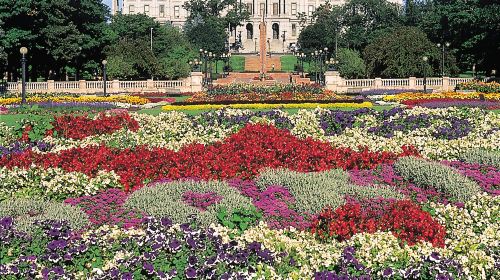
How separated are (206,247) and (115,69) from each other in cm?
5148

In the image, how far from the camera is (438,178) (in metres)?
9.27

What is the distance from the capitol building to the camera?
119688mm

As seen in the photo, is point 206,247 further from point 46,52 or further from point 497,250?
point 46,52

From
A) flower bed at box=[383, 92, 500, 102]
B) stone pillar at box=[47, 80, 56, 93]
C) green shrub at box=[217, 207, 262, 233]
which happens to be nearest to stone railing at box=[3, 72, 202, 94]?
stone pillar at box=[47, 80, 56, 93]

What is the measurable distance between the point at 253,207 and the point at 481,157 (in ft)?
16.7

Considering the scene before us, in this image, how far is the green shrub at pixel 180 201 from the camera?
7.82 m

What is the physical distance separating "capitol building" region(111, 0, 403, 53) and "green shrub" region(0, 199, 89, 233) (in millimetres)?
109326

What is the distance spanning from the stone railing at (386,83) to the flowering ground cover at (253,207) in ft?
114

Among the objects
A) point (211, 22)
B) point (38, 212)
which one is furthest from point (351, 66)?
point (38, 212)

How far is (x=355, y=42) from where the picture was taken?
261 ft

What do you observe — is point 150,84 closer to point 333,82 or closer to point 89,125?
point 333,82

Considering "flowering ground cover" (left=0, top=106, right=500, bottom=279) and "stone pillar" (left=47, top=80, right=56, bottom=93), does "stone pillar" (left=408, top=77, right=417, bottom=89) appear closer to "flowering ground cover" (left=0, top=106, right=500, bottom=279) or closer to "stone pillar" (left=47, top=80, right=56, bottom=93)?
"stone pillar" (left=47, top=80, right=56, bottom=93)

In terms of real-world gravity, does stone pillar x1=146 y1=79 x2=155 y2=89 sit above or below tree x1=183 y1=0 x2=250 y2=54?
below

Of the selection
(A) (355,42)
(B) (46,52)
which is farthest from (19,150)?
(A) (355,42)
